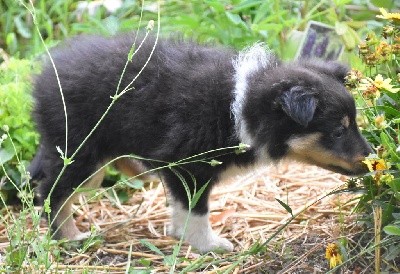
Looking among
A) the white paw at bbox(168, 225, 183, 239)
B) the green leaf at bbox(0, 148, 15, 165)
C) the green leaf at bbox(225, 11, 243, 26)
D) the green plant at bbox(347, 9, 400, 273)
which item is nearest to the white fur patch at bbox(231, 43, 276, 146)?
the green plant at bbox(347, 9, 400, 273)

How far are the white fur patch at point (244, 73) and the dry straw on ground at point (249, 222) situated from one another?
40 centimetres

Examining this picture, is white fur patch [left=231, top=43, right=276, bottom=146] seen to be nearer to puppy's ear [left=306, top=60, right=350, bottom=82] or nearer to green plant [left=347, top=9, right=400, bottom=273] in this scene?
puppy's ear [left=306, top=60, right=350, bottom=82]

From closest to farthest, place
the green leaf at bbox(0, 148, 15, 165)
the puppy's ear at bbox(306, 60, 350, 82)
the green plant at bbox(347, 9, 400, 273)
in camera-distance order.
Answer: the green plant at bbox(347, 9, 400, 273) < the puppy's ear at bbox(306, 60, 350, 82) < the green leaf at bbox(0, 148, 15, 165)

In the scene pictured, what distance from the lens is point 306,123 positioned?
381cm

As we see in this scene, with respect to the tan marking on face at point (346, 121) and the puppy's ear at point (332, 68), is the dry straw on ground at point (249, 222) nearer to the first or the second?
the tan marking on face at point (346, 121)

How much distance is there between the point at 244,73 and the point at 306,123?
0.53 meters

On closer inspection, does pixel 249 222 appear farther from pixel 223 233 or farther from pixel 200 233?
pixel 200 233

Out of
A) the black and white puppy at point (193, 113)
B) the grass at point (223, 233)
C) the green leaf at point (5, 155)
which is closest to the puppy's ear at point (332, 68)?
the black and white puppy at point (193, 113)

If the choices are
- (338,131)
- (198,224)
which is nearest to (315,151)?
(338,131)

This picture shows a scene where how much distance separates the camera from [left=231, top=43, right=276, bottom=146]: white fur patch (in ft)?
13.4

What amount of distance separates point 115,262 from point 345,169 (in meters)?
1.33

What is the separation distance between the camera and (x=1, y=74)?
5.51 m

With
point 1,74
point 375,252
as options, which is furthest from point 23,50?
point 375,252

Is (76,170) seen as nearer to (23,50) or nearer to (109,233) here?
(109,233)
